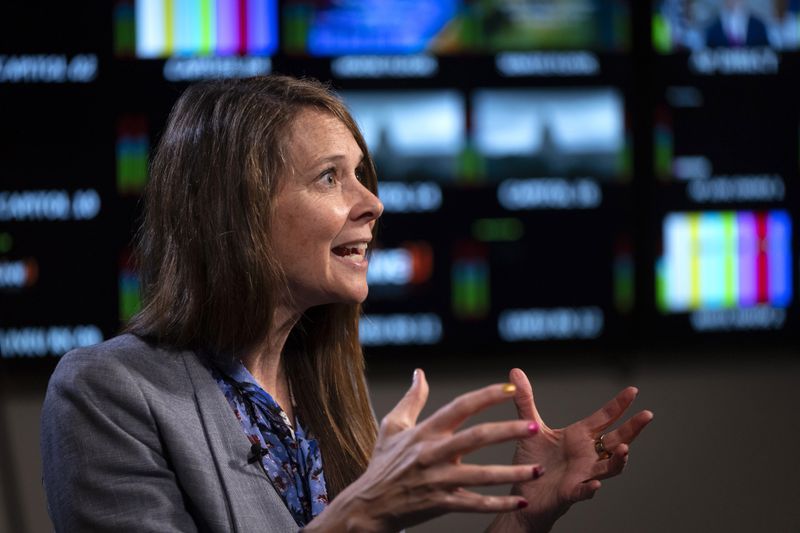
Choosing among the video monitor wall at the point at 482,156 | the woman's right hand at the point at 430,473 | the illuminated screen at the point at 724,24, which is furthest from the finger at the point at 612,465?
the illuminated screen at the point at 724,24

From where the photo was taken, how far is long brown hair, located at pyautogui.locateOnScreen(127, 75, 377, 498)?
1.56 meters

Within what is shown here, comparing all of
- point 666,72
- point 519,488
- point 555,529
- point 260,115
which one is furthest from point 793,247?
point 260,115

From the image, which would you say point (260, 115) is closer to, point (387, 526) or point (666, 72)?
point (387, 526)

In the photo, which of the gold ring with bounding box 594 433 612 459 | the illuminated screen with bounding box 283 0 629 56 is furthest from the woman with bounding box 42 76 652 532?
the illuminated screen with bounding box 283 0 629 56

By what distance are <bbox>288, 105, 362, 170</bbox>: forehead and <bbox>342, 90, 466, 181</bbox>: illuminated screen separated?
1.47m

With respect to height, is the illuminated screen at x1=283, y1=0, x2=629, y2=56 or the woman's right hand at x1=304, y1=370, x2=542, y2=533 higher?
the illuminated screen at x1=283, y1=0, x2=629, y2=56

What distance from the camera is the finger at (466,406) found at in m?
1.23

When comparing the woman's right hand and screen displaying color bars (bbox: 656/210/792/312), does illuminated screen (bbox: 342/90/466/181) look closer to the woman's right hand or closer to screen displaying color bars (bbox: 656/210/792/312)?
screen displaying color bars (bbox: 656/210/792/312)

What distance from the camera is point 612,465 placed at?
62.1 inches

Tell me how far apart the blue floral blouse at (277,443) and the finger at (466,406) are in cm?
38

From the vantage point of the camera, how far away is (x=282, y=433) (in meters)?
1.60

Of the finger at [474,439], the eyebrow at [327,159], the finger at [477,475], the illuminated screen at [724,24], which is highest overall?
the illuminated screen at [724,24]

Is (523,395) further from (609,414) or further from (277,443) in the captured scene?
(277,443)

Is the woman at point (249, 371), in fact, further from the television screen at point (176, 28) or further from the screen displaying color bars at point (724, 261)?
the screen displaying color bars at point (724, 261)
